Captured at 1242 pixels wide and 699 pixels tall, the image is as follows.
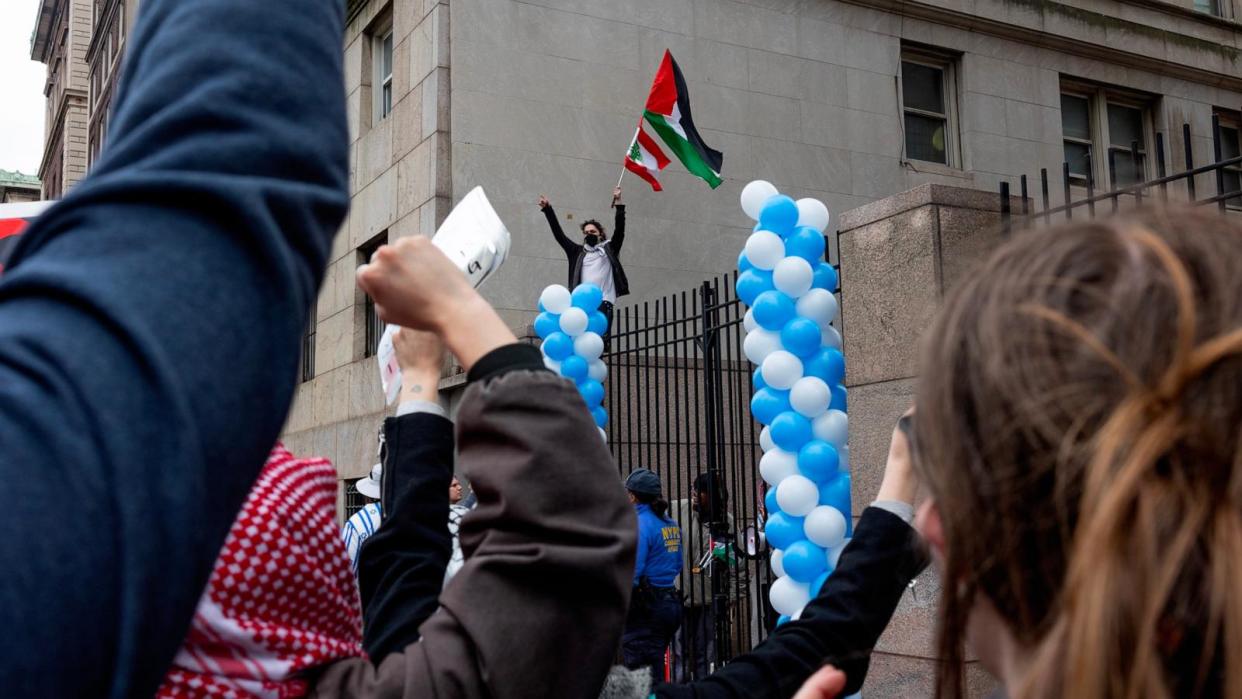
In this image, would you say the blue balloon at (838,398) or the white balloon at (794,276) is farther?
the blue balloon at (838,398)

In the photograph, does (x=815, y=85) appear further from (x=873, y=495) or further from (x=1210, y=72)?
(x=873, y=495)

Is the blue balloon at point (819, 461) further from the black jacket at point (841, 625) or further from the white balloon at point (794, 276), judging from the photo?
the black jacket at point (841, 625)

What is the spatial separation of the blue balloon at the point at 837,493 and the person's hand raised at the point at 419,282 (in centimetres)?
453

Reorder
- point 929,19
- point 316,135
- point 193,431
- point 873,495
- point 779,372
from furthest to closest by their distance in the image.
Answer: point 929,19, point 873,495, point 779,372, point 316,135, point 193,431

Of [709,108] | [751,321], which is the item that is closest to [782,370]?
[751,321]

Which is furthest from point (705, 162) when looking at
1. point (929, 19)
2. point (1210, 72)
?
point (1210, 72)

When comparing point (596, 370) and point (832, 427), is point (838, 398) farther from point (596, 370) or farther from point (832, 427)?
point (596, 370)

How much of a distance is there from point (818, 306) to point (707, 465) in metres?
3.74

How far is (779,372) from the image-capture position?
5.80m

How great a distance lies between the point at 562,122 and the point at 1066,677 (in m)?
12.7

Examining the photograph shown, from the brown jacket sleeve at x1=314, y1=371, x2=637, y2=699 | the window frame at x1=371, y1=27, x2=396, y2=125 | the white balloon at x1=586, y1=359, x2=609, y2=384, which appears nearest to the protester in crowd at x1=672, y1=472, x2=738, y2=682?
the white balloon at x1=586, y1=359, x2=609, y2=384

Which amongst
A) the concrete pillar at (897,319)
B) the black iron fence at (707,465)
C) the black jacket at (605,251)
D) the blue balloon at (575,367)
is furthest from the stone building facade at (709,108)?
the concrete pillar at (897,319)

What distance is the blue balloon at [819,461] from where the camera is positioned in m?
5.74

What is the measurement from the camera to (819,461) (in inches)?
226
